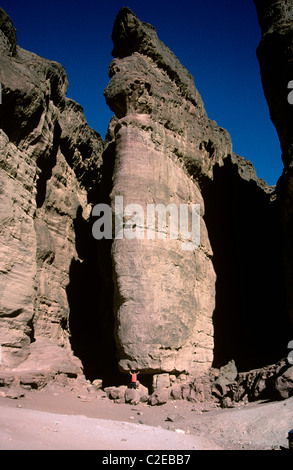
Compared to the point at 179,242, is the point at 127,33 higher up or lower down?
higher up

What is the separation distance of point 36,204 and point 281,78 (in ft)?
40.4

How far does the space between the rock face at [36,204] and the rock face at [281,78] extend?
9674 mm

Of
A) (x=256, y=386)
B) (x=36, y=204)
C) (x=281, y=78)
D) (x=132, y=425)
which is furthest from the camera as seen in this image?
(x=281, y=78)

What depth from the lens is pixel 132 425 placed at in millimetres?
8039

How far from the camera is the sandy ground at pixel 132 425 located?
5.49 m

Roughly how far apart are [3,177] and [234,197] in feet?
46.0

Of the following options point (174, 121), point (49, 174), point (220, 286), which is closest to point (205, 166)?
point (174, 121)

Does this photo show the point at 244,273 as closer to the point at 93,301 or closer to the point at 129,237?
the point at 93,301

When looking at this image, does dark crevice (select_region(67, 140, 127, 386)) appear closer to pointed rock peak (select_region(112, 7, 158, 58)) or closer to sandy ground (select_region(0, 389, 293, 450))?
sandy ground (select_region(0, 389, 293, 450))

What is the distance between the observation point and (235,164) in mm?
23375

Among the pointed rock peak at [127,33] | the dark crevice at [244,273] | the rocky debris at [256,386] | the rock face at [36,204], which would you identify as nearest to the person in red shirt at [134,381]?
the rock face at [36,204]

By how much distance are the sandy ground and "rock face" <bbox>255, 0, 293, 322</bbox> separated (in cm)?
635

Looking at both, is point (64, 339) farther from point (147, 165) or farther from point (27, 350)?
point (147, 165)

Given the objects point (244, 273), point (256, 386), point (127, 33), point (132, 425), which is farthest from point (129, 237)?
point (244, 273)
